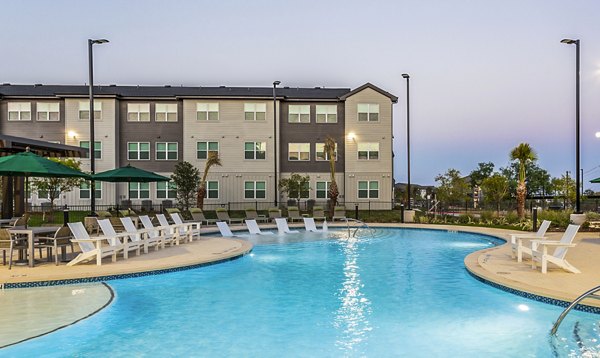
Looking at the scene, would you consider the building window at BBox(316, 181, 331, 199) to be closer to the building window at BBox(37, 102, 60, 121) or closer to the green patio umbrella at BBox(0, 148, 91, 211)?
the building window at BBox(37, 102, 60, 121)

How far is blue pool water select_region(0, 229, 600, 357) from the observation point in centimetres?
637

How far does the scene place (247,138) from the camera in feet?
114

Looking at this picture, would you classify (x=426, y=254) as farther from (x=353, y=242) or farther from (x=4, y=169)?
(x=4, y=169)

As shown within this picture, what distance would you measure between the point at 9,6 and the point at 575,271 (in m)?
31.7

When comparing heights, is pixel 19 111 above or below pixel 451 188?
above

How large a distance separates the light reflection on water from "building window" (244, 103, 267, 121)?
24.0 metres

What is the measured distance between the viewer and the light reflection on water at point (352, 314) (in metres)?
6.73

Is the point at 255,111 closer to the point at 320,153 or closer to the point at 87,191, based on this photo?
the point at 320,153

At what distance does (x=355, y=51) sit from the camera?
3356 cm

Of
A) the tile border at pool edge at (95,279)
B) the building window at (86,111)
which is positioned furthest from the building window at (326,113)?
the tile border at pool edge at (95,279)

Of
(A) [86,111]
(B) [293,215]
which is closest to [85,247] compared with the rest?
(B) [293,215]

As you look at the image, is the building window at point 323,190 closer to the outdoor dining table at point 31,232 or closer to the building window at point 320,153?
the building window at point 320,153

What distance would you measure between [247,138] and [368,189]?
9725mm

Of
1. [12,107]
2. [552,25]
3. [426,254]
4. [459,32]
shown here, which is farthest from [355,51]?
[12,107]
